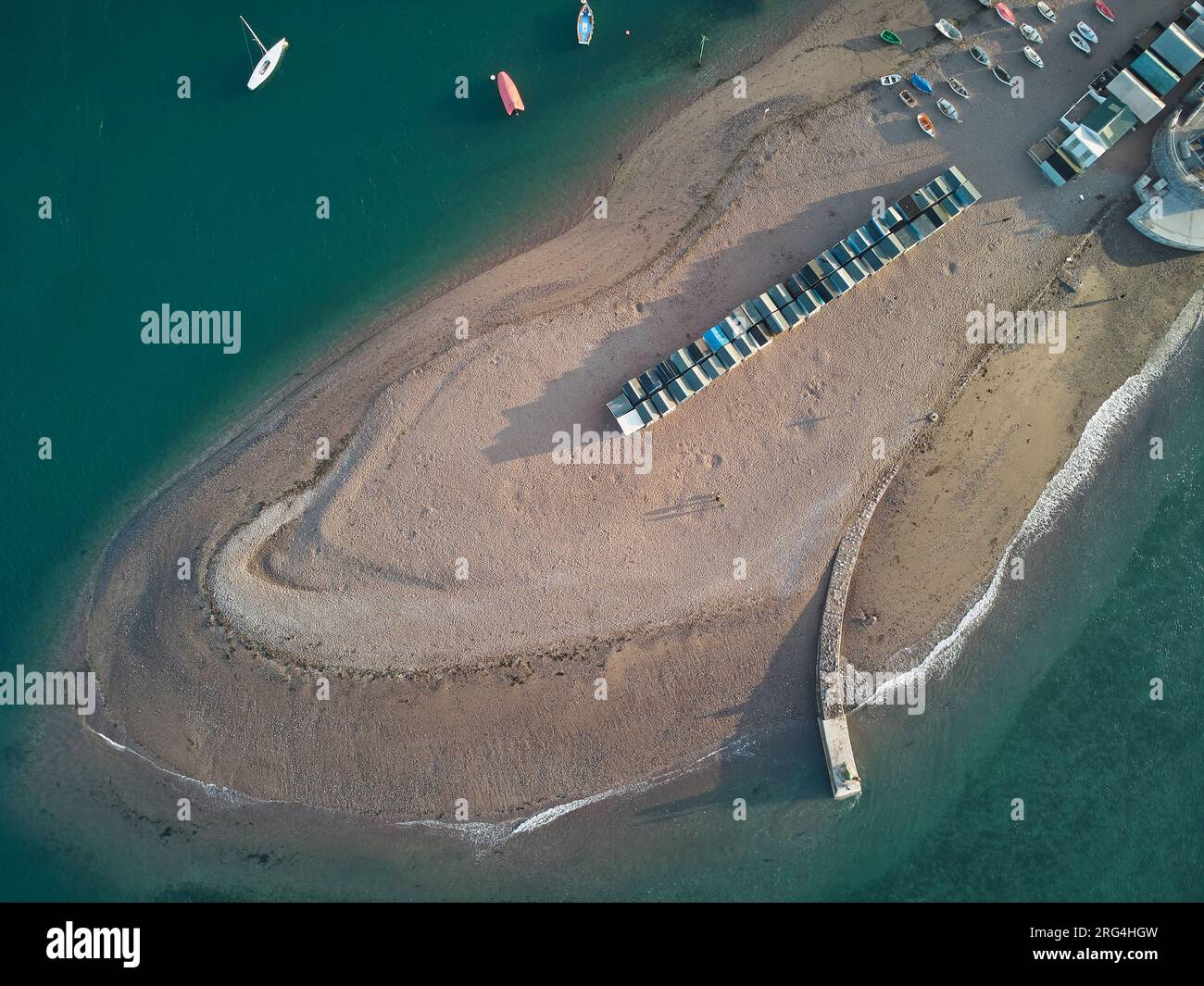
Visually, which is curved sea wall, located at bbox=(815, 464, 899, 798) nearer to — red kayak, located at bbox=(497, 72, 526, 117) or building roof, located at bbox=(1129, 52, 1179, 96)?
building roof, located at bbox=(1129, 52, 1179, 96)

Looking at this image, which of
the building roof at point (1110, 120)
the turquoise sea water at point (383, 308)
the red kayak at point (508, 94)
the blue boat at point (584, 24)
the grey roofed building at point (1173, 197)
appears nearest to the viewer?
the turquoise sea water at point (383, 308)

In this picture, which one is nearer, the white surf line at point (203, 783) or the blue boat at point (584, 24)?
the white surf line at point (203, 783)

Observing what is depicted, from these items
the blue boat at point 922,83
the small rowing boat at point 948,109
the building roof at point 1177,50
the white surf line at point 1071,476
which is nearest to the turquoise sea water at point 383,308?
the white surf line at point 1071,476

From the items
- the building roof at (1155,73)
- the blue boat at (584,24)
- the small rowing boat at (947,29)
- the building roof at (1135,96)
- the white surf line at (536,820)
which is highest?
the blue boat at (584,24)

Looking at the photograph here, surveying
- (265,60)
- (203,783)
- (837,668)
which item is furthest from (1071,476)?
(265,60)

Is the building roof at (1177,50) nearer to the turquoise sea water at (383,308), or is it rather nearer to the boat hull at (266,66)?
the turquoise sea water at (383,308)

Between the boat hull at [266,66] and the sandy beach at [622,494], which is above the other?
the boat hull at [266,66]

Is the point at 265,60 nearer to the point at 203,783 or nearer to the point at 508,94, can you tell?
the point at 508,94
